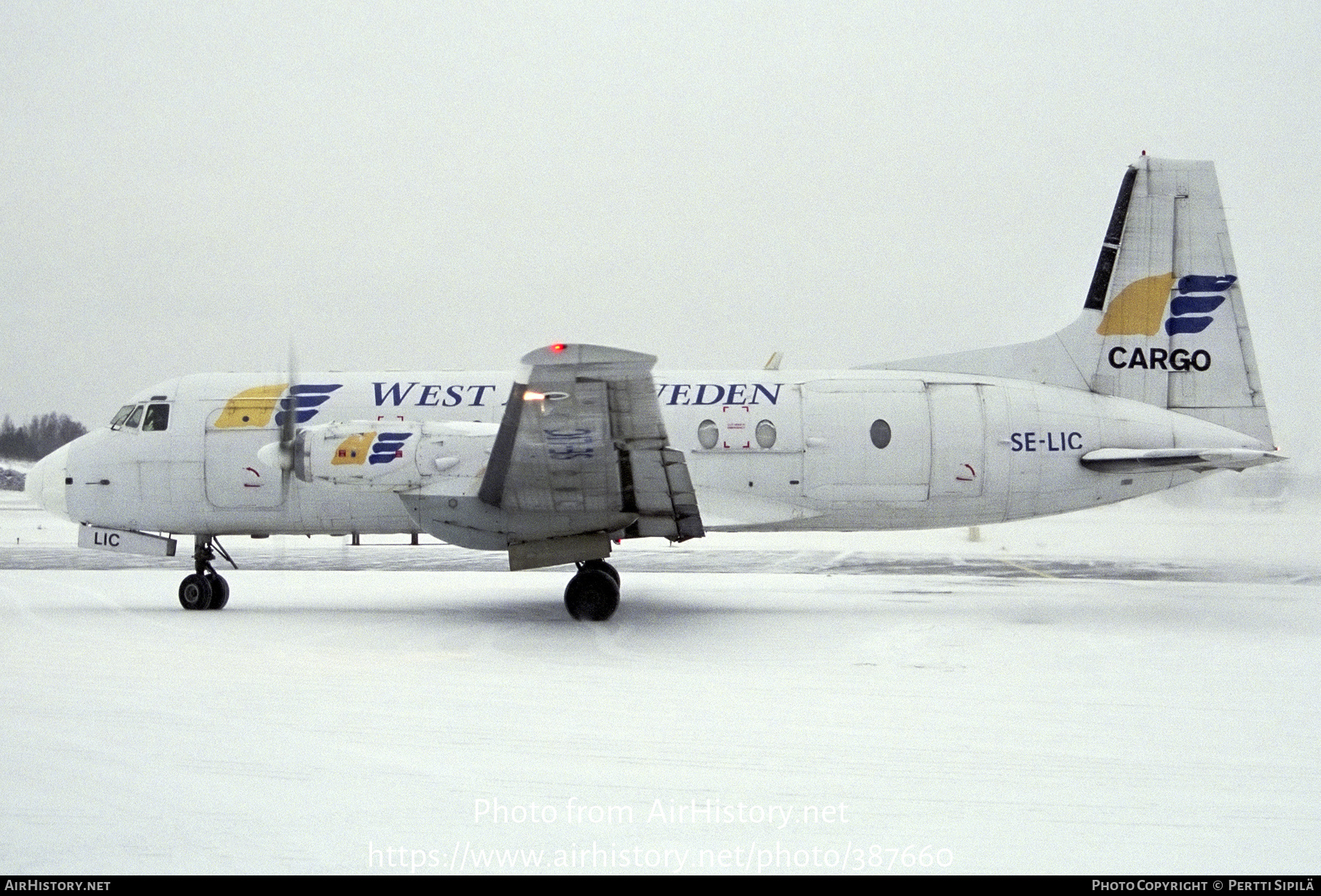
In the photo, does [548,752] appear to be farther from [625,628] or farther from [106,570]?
[106,570]

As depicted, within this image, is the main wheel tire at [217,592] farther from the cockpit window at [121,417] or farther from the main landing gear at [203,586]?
the cockpit window at [121,417]

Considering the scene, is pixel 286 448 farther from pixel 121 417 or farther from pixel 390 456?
pixel 121 417

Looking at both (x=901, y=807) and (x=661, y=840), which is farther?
(x=901, y=807)

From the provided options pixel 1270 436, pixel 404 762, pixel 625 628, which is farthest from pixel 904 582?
pixel 404 762

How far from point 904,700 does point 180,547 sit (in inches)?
866

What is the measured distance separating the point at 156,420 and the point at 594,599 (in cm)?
608

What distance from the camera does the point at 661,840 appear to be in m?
4.44

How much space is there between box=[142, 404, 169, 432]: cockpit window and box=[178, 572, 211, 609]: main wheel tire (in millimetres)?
1930

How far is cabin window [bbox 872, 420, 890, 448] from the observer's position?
40.4 feet

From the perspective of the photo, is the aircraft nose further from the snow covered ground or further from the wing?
the wing

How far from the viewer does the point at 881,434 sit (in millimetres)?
12344

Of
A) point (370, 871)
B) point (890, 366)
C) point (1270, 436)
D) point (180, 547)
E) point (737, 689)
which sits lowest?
point (180, 547)

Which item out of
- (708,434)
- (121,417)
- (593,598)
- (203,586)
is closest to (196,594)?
(203,586)

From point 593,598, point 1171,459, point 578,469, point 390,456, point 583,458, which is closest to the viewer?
point 583,458
